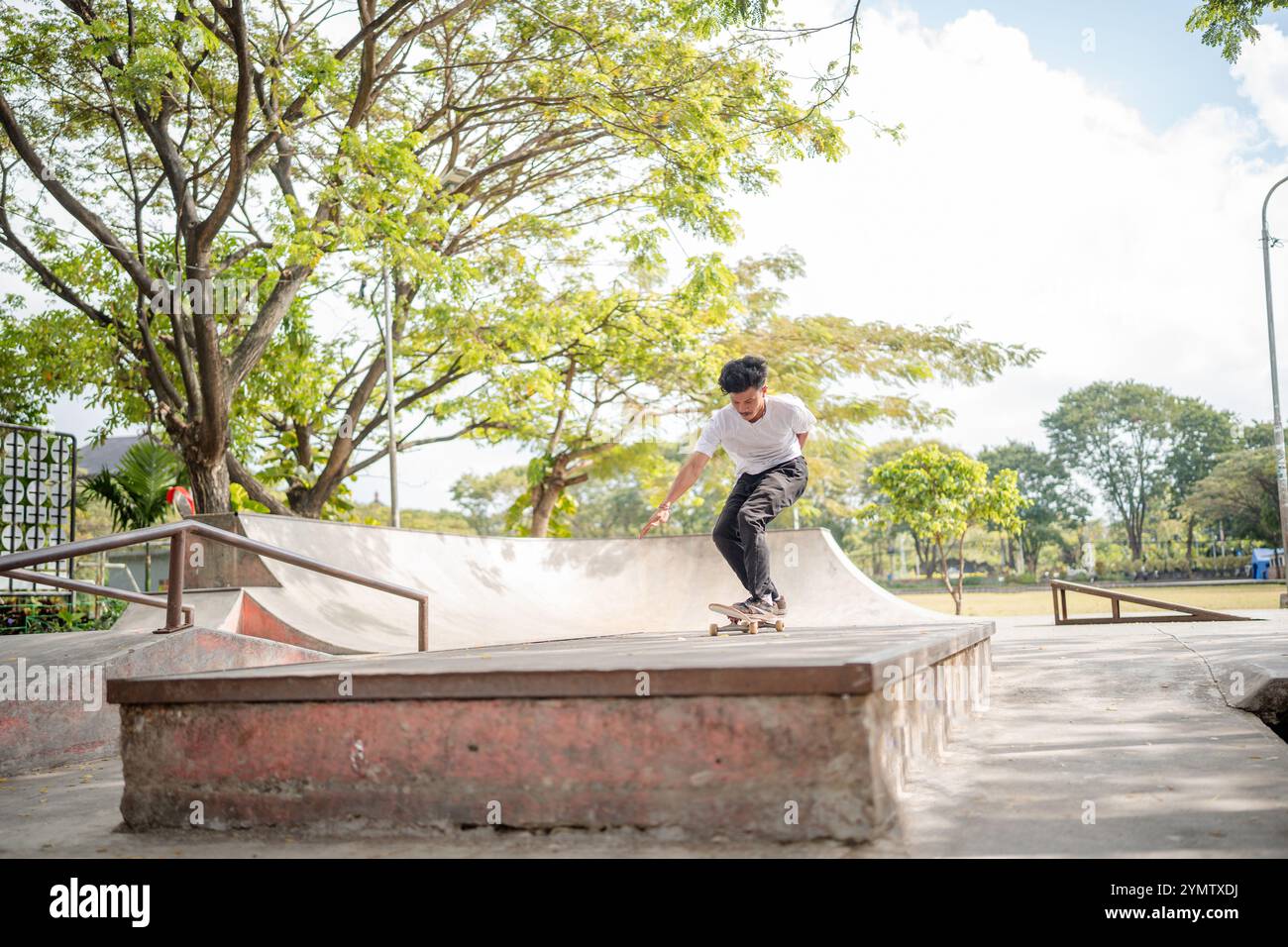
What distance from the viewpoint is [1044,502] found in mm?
75375

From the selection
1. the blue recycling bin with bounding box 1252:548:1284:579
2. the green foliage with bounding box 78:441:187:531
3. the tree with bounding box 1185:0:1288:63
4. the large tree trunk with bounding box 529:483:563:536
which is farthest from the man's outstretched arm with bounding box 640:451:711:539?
the blue recycling bin with bounding box 1252:548:1284:579

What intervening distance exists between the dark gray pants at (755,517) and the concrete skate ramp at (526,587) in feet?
10.2

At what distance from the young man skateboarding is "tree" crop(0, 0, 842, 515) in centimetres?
392

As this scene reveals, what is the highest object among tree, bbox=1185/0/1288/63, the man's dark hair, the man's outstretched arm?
tree, bbox=1185/0/1288/63

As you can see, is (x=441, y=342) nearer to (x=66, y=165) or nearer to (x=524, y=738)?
(x=66, y=165)

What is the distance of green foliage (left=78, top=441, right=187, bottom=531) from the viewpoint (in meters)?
14.2

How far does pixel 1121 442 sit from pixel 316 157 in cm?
6681

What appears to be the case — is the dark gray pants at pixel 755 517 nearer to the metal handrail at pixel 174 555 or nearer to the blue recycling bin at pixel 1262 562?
the metal handrail at pixel 174 555

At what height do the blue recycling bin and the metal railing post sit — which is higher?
the metal railing post

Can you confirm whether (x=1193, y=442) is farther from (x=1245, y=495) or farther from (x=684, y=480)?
(x=684, y=480)

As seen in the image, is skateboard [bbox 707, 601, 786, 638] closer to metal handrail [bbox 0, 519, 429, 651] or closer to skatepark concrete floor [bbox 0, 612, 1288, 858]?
skatepark concrete floor [bbox 0, 612, 1288, 858]

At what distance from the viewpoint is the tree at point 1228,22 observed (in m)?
8.85

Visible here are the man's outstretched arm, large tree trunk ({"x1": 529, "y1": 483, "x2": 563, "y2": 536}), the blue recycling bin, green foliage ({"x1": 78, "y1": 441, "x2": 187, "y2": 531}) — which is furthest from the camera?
Result: the blue recycling bin
